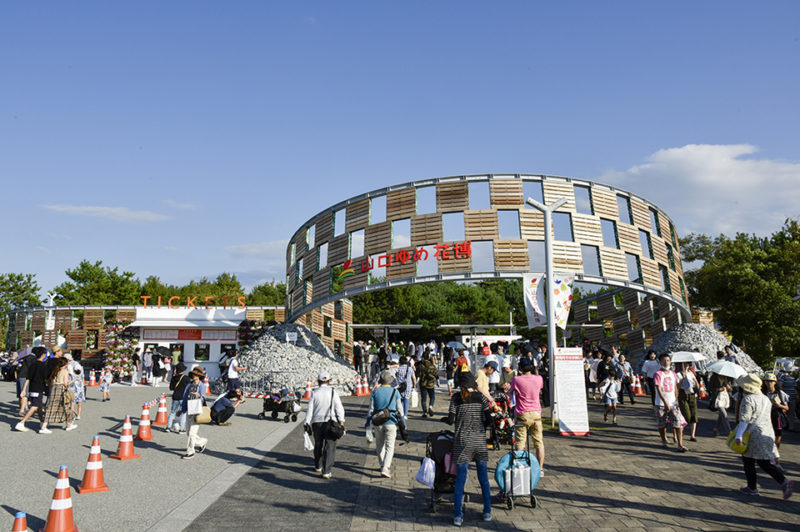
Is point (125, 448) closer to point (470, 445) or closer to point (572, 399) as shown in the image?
point (470, 445)

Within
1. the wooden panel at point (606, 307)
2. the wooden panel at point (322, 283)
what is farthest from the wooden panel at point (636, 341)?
the wooden panel at point (322, 283)

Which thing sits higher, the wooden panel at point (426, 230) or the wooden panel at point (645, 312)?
the wooden panel at point (426, 230)

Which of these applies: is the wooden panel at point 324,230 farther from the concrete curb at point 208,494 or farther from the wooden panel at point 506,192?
the concrete curb at point 208,494

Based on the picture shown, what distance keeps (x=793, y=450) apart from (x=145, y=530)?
1253cm

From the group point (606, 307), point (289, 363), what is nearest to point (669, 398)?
point (289, 363)

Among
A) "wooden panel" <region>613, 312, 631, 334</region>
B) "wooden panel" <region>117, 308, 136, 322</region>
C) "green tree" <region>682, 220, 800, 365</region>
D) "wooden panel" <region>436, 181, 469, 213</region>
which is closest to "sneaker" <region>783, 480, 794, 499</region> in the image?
"wooden panel" <region>436, 181, 469, 213</region>

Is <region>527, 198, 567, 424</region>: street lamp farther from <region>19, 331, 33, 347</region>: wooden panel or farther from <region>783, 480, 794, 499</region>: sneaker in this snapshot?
<region>19, 331, 33, 347</region>: wooden panel

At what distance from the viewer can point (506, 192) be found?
23203mm

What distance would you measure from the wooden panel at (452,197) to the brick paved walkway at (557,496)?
13.8 m

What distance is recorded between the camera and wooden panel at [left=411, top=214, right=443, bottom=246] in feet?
76.7

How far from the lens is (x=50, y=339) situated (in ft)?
148

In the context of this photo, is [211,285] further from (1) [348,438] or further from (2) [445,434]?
(2) [445,434]

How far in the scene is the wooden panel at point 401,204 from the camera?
2395cm

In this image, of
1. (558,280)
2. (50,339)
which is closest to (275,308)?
(50,339)
